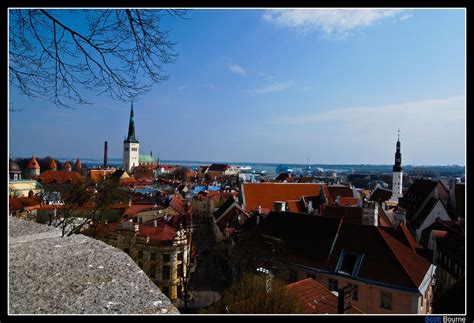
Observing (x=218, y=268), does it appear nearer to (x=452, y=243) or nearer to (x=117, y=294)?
(x=452, y=243)

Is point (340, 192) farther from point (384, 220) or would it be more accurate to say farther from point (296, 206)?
point (384, 220)

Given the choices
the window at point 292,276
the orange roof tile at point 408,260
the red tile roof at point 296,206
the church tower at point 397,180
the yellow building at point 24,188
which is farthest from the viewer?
the church tower at point 397,180

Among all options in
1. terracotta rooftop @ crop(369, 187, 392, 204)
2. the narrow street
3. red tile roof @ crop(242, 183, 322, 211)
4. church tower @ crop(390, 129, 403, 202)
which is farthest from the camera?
terracotta rooftop @ crop(369, 187, 392, 204)

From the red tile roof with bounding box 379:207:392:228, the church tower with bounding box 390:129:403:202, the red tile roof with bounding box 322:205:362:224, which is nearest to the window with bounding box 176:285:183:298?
the red tile roof with bounding box 322:205:362:224

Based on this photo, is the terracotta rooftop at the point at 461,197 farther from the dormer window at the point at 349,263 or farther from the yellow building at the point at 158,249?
the yellow building at the point at 158,249

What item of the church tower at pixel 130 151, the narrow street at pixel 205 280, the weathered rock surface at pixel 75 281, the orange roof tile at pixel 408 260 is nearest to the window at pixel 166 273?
the narrow street at pixel 205 280

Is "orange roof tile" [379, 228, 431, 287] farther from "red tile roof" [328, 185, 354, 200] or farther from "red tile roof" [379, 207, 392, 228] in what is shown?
"red tile roof" [328, 185, 354, 200]
